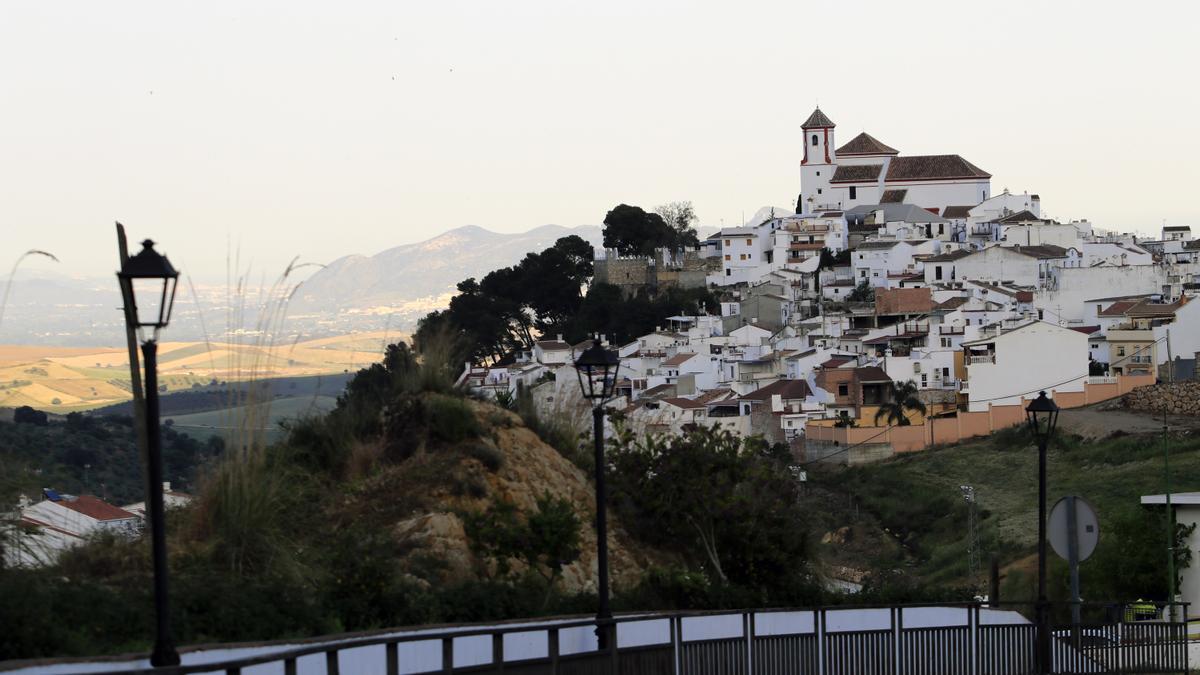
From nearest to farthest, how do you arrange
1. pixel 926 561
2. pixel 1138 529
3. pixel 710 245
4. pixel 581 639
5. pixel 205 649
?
pixel 205 649 → pixel 581 639 → pixel 1138 529 → pixel 926 561 → pixel 710 245

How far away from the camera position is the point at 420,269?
90688 mm

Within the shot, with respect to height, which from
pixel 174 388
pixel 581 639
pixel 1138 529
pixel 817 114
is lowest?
pixel 1138 529

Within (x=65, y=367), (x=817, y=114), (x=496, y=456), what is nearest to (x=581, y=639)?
(x=496, y=456)

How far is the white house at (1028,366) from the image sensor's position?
185 feet

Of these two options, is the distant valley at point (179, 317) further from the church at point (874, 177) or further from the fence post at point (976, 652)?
the church at point (874, 177)

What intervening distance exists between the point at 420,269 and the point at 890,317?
1175 inches

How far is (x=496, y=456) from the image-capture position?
50.5 feet

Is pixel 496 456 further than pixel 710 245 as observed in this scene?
No

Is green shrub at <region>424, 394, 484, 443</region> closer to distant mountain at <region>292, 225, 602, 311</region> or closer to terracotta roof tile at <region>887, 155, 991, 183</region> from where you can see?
distant mountain at <region>292, 225, 602, 311</region>

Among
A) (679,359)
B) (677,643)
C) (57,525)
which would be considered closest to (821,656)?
(677,643)

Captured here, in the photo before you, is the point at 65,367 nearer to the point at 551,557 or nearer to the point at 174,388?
the point at 174,388

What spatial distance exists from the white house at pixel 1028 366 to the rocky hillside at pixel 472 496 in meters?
41.8

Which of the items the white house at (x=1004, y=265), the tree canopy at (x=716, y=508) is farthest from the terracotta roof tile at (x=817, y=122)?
the tree canopy at (x=716, y=508)

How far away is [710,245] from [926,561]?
179 feet
